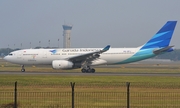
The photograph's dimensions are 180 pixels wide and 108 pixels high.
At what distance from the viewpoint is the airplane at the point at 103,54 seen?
36312mm

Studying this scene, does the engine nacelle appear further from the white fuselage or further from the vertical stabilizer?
the vertical stabilizer

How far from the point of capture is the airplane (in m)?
36.3

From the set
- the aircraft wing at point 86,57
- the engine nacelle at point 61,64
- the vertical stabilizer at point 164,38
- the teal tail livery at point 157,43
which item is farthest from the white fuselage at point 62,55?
the engine nacelle at point 61,64

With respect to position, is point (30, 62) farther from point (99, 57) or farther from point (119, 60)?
point (119, 60)

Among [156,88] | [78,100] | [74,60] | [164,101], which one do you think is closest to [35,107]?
[78,100]

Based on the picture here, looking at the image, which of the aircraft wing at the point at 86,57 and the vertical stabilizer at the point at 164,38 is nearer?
the aircraft wing at the point at 86,57

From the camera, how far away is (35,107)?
12.4m

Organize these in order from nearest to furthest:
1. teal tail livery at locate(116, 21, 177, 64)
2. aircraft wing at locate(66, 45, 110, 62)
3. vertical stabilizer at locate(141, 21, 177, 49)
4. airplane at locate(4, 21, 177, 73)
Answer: aircraft wing at locate(66, 45, 110, 62)
airplane at locate(4, 21, 177, 73)
teal tail livery at locate(116, 21, 177, 64)
vertical stabilizer at locate(141, 21, 177, 49)

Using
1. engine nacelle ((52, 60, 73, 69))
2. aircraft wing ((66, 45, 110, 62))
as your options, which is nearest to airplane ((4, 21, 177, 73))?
aircraft wing ((66, 45, 110, 62))

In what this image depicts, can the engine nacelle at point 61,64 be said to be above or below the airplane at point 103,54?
below

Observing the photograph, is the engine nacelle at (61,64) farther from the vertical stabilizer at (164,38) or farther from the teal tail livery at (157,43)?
the vertical stabilizer at (164,38)

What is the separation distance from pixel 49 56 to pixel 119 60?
460 inches

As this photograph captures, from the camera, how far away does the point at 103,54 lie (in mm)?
37125

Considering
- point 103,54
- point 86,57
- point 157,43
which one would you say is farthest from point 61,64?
point 157,43
